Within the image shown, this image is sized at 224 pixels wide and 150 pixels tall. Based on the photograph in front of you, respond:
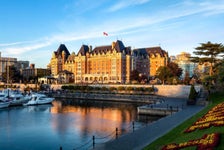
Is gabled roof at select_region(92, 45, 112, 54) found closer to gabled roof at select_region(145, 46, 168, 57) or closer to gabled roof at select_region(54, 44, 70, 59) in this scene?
gabled roof at select_region(145, 46, 168, 57)

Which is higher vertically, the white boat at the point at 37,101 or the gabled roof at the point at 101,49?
the gabled roof at the point at 101,49

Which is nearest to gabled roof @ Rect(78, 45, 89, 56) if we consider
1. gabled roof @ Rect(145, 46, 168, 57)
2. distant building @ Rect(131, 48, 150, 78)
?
distant building @ Rect(131, 48, 150, 78)

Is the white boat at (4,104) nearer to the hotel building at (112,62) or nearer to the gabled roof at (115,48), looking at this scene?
the hotel building at (112,62)

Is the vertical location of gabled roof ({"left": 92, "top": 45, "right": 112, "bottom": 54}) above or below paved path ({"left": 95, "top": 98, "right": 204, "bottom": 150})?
above

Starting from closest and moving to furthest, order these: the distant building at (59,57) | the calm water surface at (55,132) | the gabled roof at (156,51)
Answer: the calm water surface at (55,132)
the gabled roof at (156,51)
the distant building at (59,57)

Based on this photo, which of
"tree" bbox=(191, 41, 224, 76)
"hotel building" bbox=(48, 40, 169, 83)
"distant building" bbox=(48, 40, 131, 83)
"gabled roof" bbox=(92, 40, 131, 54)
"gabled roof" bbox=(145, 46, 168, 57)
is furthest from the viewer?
"gabled roof" bbox=(145, 46, 168, 57)

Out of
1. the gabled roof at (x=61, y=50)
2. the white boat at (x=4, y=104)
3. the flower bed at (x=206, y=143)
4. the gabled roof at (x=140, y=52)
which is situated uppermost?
the gabled roof at (x=61, y=50)

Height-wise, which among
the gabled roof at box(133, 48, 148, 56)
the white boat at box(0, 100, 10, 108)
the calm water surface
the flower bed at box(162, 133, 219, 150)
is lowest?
the calm water surface

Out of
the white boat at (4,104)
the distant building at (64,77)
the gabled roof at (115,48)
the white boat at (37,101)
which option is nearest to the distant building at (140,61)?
the gabled roof at (115,48)

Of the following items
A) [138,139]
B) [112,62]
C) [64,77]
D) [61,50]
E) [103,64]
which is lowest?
[138,139]

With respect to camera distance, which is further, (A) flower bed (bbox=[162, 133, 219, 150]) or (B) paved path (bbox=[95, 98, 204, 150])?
(B) paved path (bbox=[95, 98, 204, 150])

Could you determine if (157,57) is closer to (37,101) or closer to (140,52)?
(140,52)

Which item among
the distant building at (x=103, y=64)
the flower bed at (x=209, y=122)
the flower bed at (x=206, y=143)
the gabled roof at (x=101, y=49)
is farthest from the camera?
the gabled roof at (x=101, y=49)

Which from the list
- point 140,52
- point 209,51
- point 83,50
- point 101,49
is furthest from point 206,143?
point 83,50
